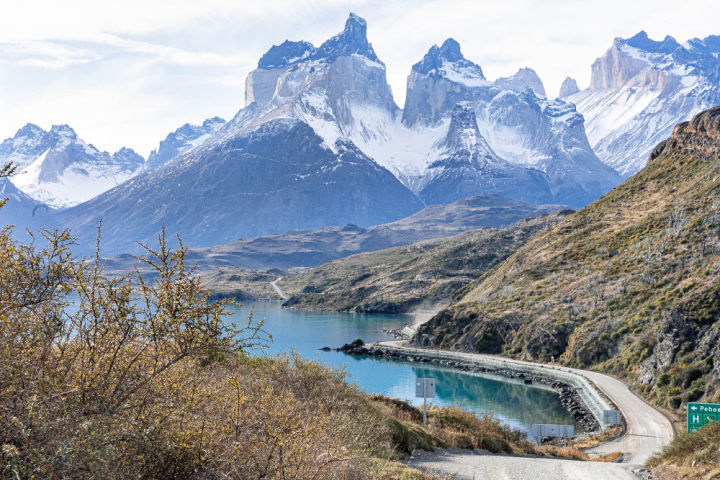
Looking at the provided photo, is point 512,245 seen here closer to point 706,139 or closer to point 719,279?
point 706,139

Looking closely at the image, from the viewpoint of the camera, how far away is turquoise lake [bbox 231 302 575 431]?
203 feet

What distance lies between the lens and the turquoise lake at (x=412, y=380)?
2432 inches

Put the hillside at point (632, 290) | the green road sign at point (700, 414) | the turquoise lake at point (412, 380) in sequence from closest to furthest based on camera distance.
A: the green road sign at point (700, 414) < the hillside at point (632, 290) < the turquoise lake at point (412, 380)

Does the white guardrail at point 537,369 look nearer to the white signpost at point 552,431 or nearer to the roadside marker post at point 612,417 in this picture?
the roadside marker post at point 612,417

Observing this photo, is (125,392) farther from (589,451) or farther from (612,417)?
(612,417)

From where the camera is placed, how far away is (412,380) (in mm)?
82312

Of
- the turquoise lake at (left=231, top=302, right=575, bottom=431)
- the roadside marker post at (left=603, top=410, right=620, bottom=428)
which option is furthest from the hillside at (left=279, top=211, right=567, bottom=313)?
the roadside marker post at (left=603, top=410, right=620, bottom=428)

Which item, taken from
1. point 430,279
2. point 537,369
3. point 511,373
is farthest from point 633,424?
point 430,279

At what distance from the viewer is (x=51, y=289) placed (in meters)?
10.1

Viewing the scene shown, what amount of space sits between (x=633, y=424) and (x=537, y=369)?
104ft

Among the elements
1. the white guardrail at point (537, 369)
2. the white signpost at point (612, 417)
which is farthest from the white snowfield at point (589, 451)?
the white signpost at point (612, 417)

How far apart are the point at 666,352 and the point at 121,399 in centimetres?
5836

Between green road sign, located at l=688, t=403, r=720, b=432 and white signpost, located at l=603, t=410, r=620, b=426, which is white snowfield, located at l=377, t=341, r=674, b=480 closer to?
white signpost, located at l=603, t=410, r=620, b=426

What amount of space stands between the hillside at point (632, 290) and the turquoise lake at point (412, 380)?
26.7 feet
